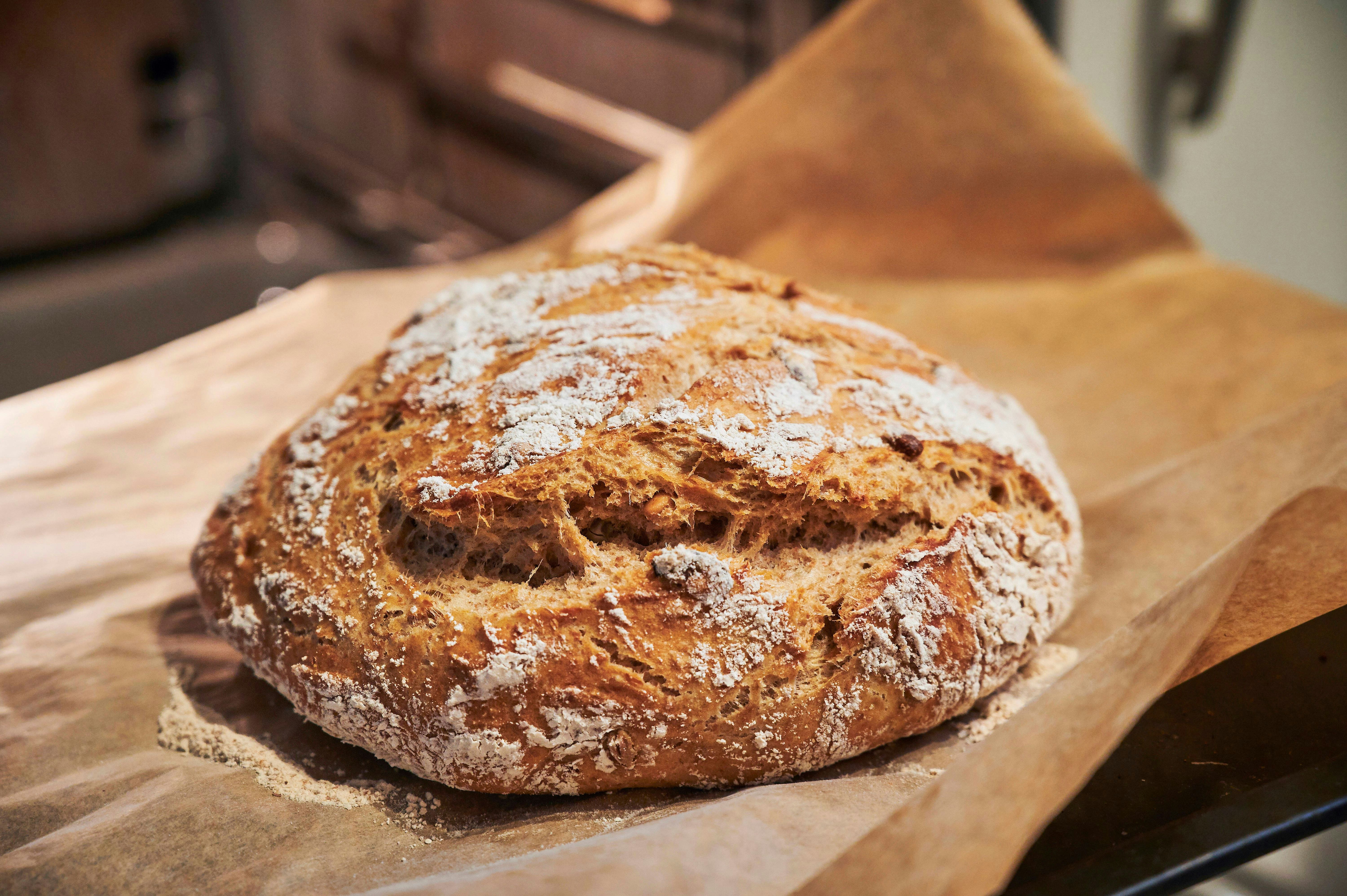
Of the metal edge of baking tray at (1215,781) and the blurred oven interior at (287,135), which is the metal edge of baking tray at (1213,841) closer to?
the metal edge of baking tray at (1215,781)


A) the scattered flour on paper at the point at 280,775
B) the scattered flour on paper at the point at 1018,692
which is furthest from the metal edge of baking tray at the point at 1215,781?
the scattered flour on paper at the point at 280,775

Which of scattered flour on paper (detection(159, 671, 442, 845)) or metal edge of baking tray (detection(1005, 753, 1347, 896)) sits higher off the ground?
metal edge of baking tray (detection(1005, 753, 1347, 896))

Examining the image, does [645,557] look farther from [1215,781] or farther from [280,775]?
[1215,781]

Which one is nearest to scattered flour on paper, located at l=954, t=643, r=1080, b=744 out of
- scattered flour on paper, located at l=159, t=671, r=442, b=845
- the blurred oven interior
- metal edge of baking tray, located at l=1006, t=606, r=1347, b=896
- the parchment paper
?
the parchment paper

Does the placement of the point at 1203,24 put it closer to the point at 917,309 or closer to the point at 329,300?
the point at 917,309

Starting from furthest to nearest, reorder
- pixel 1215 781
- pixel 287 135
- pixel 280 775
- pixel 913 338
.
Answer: pixel 287 135 → pixel 913 338 → pixel 280 775 → pixel 1215 781

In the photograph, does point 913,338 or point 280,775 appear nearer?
point 280,775

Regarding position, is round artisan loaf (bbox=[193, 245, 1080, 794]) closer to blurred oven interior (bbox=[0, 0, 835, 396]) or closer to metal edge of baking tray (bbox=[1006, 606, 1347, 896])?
metal edge of baking tray (bbox=[1006, 606, 1347, 896])

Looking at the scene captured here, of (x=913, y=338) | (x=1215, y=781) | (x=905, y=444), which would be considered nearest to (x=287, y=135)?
(x=913, y=338)
